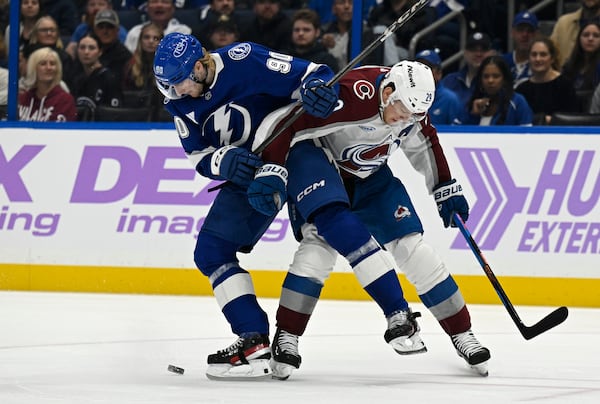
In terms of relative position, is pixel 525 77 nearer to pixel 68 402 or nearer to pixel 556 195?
pixel 556 195

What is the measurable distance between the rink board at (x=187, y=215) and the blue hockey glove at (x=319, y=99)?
2.54m

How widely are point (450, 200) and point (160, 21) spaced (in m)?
3.35

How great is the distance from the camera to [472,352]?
12.6 ft

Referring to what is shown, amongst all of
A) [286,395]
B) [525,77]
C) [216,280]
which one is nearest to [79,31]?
[525,77]

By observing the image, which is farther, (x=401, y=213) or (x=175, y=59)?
(x=401, y=213)

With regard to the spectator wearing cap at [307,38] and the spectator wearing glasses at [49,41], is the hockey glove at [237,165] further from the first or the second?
the spectator wearing glasses at [49,41]

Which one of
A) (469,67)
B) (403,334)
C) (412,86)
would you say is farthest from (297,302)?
(469,67)

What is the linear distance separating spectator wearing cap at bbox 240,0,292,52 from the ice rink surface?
1.45m

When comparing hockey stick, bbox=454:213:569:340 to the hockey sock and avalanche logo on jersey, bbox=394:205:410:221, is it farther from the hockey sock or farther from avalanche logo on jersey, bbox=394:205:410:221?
the hockey sock

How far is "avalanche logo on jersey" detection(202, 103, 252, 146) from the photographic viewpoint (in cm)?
379

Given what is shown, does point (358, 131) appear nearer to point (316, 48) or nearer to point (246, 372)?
Result: point (246, 372)

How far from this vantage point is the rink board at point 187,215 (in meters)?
6.04

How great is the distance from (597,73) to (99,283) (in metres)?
2.79

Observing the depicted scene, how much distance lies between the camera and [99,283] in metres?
Result: 6.49
